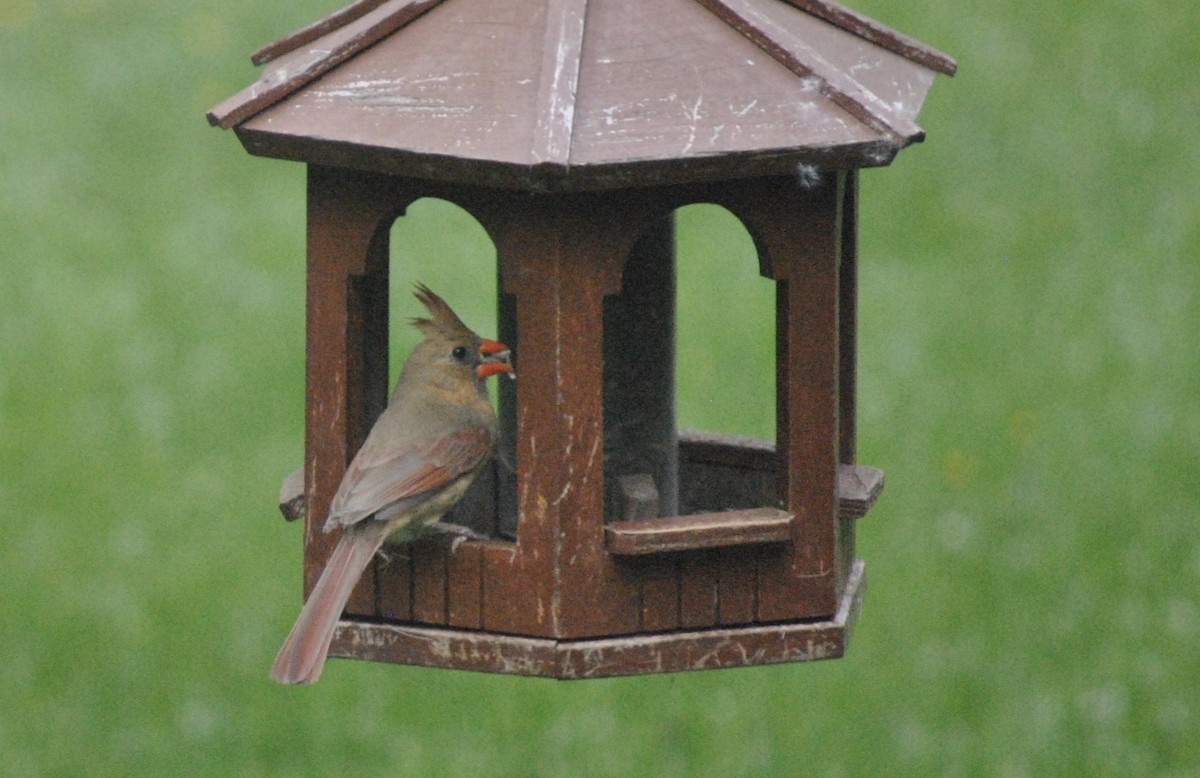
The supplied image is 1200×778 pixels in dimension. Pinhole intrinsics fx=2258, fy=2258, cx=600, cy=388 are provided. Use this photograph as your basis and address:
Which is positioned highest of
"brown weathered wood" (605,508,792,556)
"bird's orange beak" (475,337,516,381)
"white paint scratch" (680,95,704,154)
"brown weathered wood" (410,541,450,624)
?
"white paint scratch" (680,95,704,154)

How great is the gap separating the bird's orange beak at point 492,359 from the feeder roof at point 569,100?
0.61 meters

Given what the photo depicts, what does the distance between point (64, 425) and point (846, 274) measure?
13.6 ft

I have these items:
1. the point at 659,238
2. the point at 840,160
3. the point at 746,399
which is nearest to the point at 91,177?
the point at 746,399

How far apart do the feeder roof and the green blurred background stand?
3.11 metres

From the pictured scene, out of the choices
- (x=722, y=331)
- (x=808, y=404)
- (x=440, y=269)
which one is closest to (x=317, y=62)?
(x=808, y=404)

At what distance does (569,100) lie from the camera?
3.65m

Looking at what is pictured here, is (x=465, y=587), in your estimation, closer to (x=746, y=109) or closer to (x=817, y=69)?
(x=746, y=109)

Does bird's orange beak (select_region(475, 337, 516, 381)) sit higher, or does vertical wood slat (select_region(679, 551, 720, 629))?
bird's orange beak (select_region(475, 337, 516, 381))

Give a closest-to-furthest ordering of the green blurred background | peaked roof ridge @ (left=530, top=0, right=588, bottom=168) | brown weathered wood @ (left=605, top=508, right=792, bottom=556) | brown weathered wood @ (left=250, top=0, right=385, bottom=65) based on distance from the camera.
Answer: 1. peaked roof ridge @ (left=530, top=0, right=588, bottom=168)
2. brown weathered wood @ (left=605, top=508, right=792, bottom=556)
3. brown weathered wood @ (left=250, top=0, right=385, bottom=65)
4. the green blurred background

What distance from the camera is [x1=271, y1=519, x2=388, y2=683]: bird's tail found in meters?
3.85

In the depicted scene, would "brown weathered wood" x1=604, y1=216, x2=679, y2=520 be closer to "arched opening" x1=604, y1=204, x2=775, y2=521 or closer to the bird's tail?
"arched opening" x1=604, y1=204, x2=775, y2=521

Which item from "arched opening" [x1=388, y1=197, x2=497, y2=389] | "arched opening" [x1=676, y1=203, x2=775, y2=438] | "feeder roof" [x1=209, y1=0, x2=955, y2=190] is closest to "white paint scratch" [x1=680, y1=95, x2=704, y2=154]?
"feeder roof" [x1=209, y1=0, x2=955, y2=190]

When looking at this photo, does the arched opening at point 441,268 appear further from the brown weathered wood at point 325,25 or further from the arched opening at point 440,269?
the brown weathered wood at point 325,25

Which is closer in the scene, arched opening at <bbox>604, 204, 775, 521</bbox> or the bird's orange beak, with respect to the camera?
the bird's orange beak
